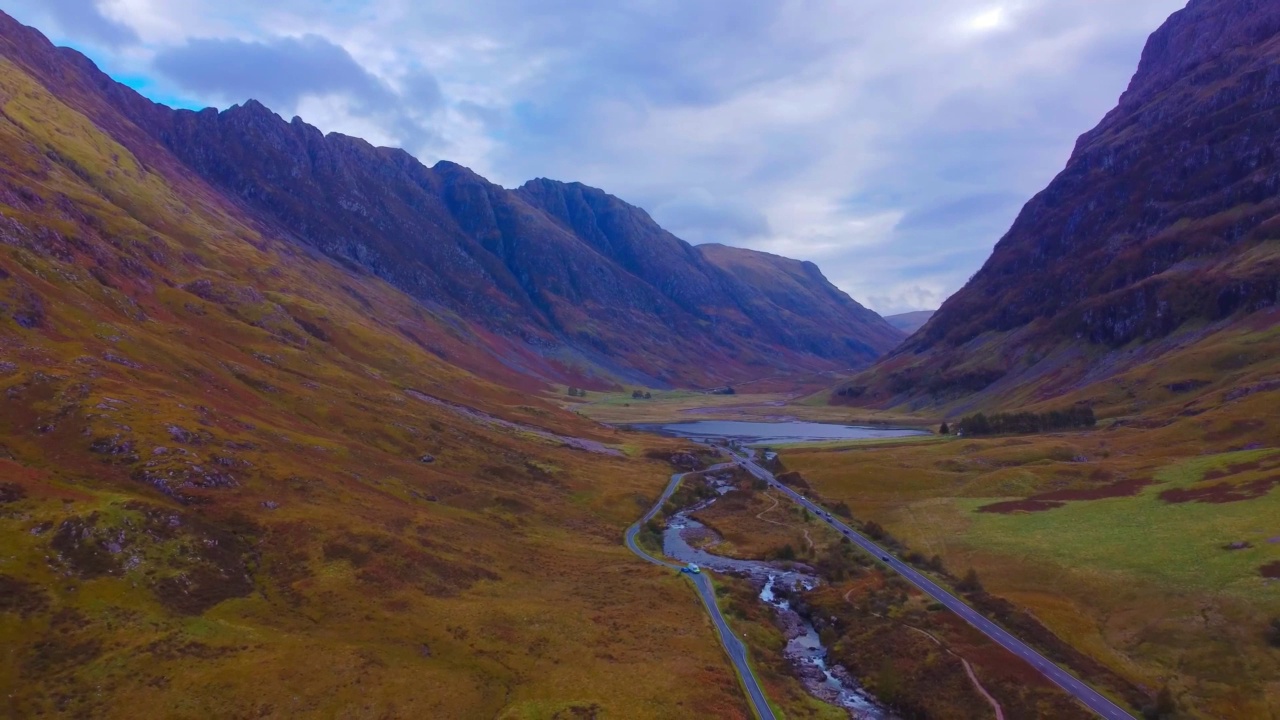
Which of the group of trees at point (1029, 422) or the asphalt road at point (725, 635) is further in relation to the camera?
the group of trees at point (1029, 422)

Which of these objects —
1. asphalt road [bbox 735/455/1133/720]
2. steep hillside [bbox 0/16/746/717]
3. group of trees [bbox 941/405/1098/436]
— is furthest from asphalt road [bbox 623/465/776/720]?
group of trees [bbox 941/405/1098/436]

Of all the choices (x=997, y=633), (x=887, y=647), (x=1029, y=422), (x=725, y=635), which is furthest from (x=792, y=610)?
(x=1029, y=422)

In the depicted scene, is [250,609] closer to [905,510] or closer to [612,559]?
[612,559]

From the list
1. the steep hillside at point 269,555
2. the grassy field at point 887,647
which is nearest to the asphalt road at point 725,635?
the grassy field at point 887,647

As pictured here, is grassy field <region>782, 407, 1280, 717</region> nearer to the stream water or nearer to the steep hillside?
the stream water

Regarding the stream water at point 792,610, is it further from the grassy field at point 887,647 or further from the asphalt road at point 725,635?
the asphalt road at point 725,635
